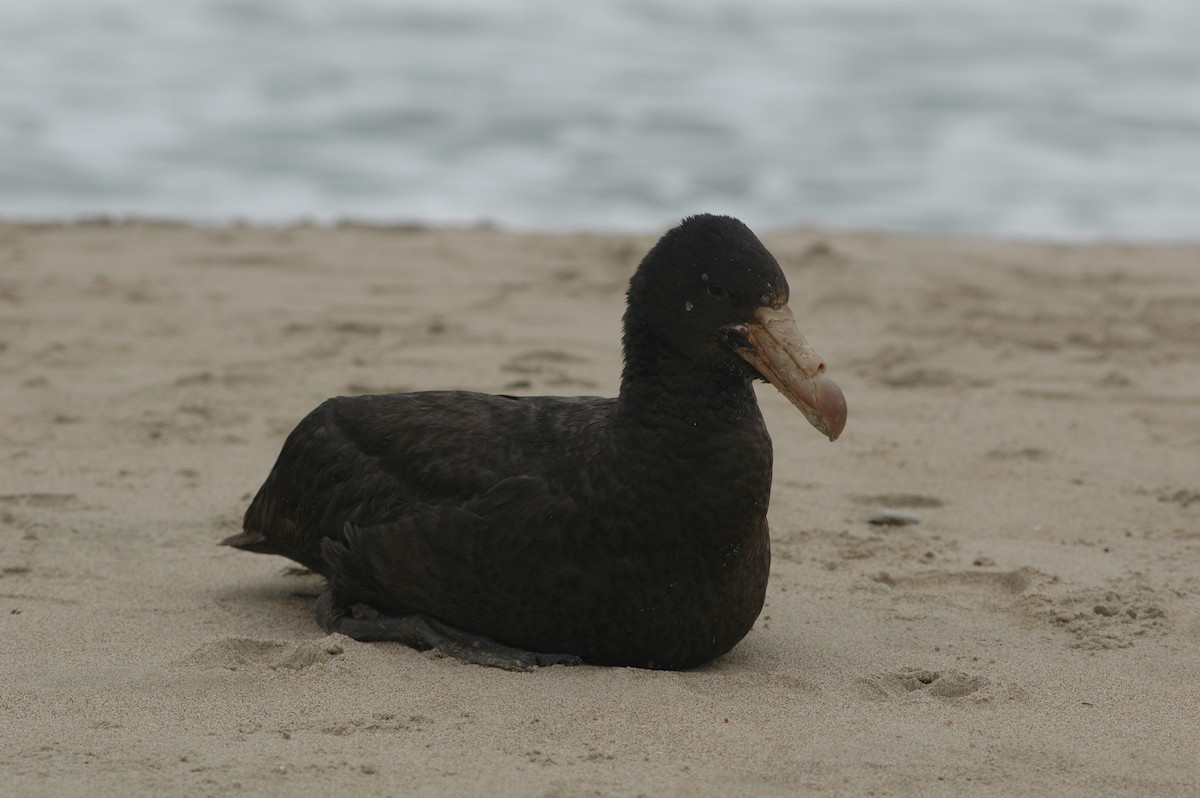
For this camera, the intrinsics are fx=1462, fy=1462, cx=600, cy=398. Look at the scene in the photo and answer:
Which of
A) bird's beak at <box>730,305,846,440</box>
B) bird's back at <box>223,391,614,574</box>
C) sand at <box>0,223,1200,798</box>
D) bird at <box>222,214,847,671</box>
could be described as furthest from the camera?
bird's back at <box>223,391,614,574</box>

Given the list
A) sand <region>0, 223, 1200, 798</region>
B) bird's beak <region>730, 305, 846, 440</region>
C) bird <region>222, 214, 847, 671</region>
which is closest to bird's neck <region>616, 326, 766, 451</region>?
bird <region>222, 214, 847, 671</region>

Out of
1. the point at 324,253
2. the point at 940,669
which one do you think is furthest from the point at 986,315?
the point at 940,669

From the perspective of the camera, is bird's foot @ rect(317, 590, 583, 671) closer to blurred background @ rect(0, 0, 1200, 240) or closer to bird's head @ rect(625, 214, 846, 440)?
bird's head @ rect(625, 214, 846, 440)

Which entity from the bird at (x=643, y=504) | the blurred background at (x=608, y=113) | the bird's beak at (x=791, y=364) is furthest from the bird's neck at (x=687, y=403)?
the blurred background at (x=608, y=113)

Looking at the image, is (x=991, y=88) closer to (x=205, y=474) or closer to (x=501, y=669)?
(x=205, y=474)

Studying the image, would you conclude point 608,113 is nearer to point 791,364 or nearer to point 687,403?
point 687,403

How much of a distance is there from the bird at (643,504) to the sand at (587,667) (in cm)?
13

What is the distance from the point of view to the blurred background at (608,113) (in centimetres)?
1477

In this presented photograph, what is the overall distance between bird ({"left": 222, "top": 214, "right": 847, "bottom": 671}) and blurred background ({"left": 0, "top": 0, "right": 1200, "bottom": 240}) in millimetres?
9243

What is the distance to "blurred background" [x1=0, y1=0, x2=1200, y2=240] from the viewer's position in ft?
48.4

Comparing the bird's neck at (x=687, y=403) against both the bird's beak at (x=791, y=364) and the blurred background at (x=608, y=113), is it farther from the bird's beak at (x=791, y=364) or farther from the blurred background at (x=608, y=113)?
the blurred background at (x=608, y=113)

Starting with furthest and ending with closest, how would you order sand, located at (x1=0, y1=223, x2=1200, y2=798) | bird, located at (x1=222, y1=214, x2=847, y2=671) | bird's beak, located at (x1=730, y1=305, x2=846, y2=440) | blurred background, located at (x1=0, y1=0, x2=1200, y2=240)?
blurred background, located at (x1=0, y1=0, x2=1200, y2=240) < bird, located at (x1=222, y1=214, x2=847, y2=671) < bird's beak, located at (x1=730, y1=305, x2=846, y2=440) < sand, located at (x1=0, y1=223, x2=1200, y2=798)

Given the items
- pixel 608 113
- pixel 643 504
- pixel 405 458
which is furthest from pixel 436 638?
pixel 608 113

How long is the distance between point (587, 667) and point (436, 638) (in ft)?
1.42
